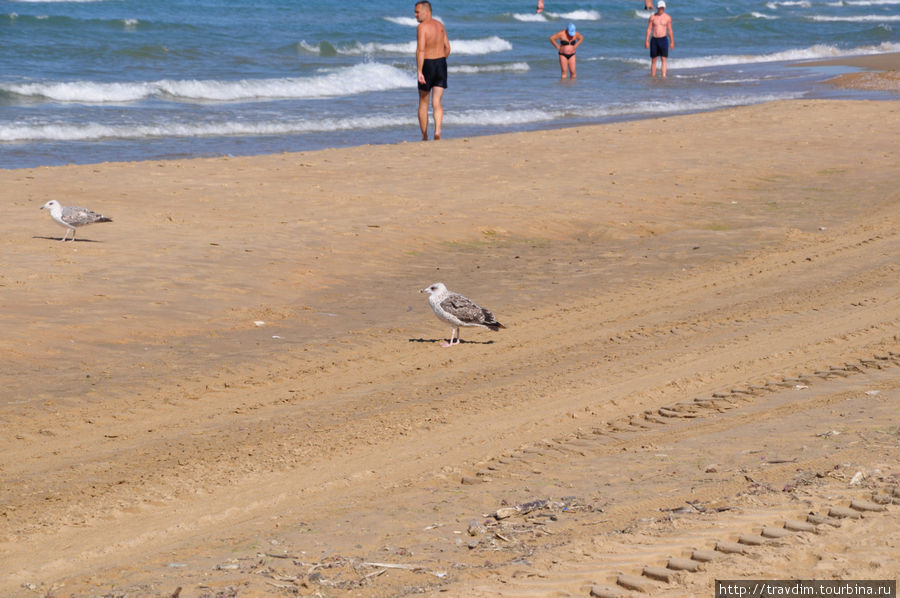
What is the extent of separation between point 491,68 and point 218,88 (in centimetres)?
1026

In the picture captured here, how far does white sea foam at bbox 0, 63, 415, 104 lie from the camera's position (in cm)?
2652

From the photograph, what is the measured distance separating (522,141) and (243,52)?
751 inches

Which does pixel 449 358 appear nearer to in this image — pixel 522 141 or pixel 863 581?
A: pixel 863 581

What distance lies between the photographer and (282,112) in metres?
25.5

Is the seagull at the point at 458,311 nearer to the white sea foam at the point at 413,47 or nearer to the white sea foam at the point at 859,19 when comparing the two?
the white sea foam at the point at 413,47

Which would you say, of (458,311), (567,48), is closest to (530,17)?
(567,48)

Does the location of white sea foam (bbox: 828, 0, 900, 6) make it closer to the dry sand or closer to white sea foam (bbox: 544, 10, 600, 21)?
white sea foam (bbox: 544, 10, 600, 21)

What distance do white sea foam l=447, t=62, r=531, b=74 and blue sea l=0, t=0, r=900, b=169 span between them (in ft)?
0.31

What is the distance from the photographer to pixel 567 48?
1289 inches

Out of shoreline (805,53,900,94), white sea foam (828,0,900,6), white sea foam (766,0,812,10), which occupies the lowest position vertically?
shoreline (805,53,900,94)

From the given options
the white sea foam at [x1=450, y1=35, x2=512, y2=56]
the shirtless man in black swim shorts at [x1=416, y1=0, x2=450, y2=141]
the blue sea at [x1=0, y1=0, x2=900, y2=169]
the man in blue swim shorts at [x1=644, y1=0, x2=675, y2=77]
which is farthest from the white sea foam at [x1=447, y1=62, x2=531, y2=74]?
the shirtless man in black swim shorts at [x1=416, y1=0, x2=450, y2=141]

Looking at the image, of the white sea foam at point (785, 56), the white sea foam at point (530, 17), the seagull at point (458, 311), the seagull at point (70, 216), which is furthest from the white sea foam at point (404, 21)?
the seagull at point (458, 311)

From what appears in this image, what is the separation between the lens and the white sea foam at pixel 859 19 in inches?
2420

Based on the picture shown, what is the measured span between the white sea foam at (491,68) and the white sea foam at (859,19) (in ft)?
98.3
